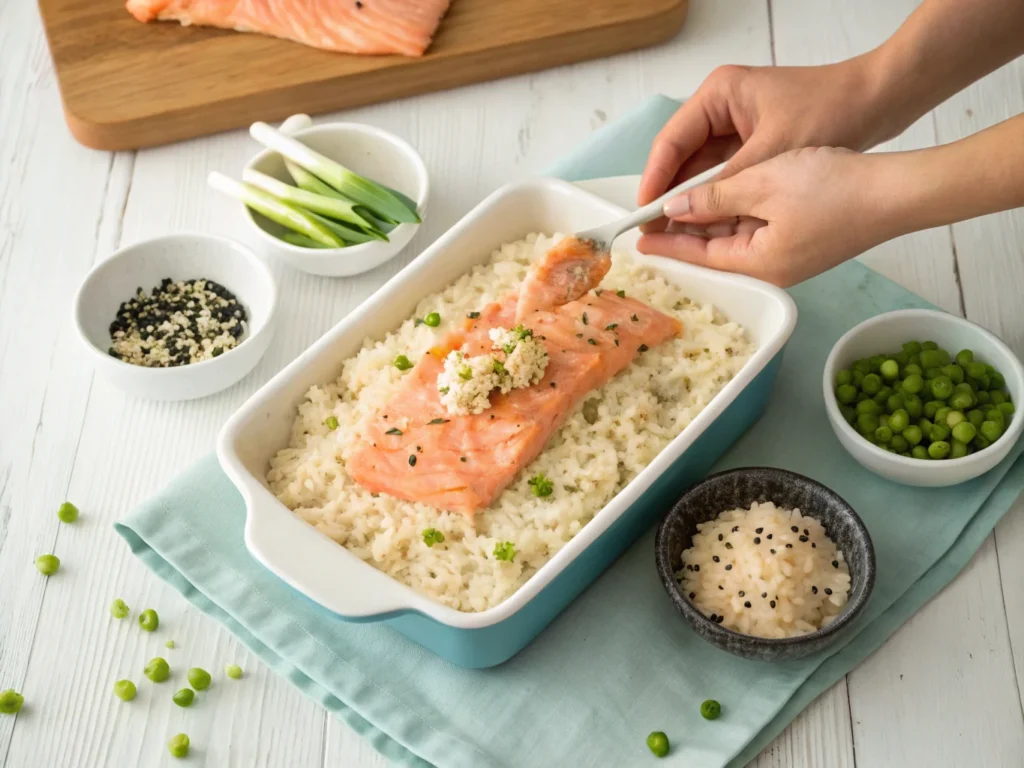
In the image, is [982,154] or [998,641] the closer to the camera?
[982,154]

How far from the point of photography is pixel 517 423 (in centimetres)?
299

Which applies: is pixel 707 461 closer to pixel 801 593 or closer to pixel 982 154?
pixel 801 593

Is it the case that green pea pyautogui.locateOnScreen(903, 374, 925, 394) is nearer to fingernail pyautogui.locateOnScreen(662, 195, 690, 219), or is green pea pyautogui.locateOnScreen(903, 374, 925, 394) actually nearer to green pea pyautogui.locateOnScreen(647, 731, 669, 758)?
fingernail pyautogui.locateOnScreen(662, 195, 690, 219)

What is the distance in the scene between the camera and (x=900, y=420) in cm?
309

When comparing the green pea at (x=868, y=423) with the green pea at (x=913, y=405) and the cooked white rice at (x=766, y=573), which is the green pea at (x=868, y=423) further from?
the cooked white rice at (x=766, y=573)

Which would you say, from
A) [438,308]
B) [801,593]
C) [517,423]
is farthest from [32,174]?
[801,593]

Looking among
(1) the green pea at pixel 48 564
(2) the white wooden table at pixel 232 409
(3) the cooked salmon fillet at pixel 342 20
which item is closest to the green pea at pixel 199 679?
(2) the white wooden table at pixel 232 409

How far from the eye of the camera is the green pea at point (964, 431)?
3014mm

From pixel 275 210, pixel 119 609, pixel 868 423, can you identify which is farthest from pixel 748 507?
pixel 275 210

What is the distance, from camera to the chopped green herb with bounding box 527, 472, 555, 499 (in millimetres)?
2953

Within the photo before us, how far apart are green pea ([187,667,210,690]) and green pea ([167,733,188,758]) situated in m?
0.14

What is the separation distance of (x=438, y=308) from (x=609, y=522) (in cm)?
100

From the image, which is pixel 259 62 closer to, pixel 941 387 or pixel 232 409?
pixel 232 409

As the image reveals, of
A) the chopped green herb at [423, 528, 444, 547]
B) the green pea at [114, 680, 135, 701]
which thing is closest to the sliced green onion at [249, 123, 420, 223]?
the chopped green herb at [423, 528, 444, 547]
